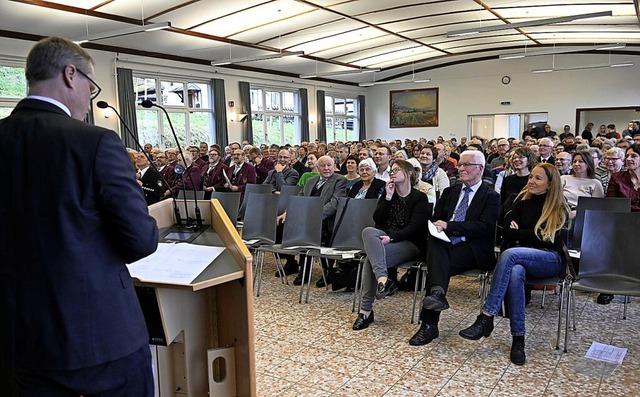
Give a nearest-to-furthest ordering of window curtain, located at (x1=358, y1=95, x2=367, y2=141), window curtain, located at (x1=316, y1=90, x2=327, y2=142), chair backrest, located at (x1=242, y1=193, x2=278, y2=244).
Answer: chair backrest, located at (x1=242, y1=193, x2=278, y2=244) → window curtain, located at (x1=316, y1=90, x2=327, y2=142) → window curtain, located at (x1=358, y1=95, x2=367, y2=141)

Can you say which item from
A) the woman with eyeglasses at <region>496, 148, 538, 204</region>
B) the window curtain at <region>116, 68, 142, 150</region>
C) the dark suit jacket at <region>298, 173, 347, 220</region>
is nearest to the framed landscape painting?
the window curtain at <region>116, 68, 142, 150</region>

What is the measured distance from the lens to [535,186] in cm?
338

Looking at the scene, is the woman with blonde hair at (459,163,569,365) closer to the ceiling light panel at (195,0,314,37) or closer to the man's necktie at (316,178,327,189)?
the man's necktie at (316,178,327,189)

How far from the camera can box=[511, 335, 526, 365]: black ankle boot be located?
297cm

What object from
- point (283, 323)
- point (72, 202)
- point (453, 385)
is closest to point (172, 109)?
point (283, 323)

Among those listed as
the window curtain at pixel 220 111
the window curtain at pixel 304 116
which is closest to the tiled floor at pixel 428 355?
the window curtain at pixel 220 111

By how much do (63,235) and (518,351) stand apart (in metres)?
2.65

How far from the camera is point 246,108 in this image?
13930 millimetres

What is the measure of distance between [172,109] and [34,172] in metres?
11.8

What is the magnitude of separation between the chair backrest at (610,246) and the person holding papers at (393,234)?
1.07 metres

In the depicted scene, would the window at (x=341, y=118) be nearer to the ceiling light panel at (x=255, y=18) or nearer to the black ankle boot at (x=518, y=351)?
the ceiling light panel at (x=255, y=18)

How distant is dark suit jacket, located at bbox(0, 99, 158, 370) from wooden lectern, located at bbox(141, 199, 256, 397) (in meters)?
0.38

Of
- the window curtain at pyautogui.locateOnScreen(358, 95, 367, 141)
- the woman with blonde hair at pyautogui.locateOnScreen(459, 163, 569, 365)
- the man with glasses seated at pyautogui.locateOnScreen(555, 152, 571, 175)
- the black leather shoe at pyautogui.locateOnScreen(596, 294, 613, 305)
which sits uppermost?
the window curtain at pyautogui.locateOnScreen(358, 95, 367, 141)

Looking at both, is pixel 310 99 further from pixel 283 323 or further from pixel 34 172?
pixel 34 172
